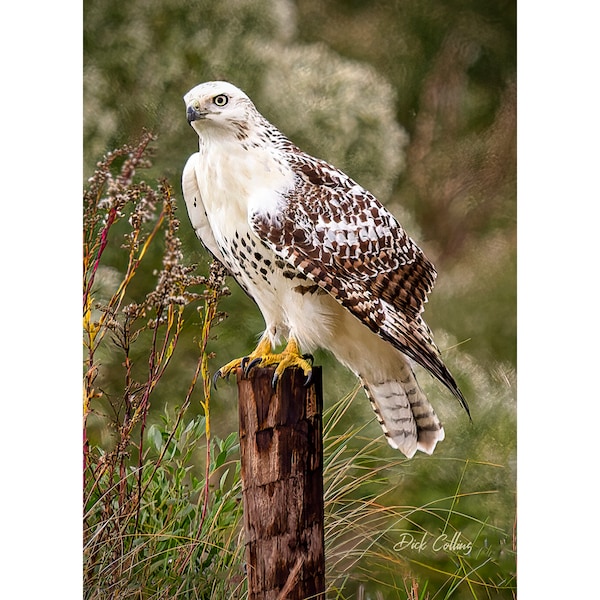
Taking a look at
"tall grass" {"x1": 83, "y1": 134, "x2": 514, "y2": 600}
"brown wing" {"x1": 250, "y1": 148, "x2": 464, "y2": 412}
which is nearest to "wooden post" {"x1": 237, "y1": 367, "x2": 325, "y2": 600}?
"tall grass" {"x1": 83, "y1": 134, "x2": 514, "y2": 600}

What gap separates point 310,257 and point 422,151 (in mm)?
562

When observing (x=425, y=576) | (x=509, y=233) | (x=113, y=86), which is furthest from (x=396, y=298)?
(x=113, y=86)

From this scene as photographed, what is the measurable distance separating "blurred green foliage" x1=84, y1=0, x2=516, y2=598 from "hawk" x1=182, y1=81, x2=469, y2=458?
0.25 feet

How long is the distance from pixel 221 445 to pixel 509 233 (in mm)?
1123

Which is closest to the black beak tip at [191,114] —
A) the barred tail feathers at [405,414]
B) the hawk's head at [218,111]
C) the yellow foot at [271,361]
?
the hawk's head at [218,111]

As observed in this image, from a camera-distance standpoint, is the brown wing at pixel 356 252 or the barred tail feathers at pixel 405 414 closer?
the brown wing at pixel 356 252

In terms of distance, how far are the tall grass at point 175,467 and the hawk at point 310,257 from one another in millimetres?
133

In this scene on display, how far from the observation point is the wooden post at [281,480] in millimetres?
2684

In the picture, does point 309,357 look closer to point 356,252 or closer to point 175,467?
point 356,252

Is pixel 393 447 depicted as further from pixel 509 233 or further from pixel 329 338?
pixel 509 233

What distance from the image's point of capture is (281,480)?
269 centimetres

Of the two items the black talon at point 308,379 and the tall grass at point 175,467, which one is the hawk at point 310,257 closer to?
the black talon at point 308,379

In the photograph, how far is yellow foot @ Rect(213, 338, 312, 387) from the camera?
Result: 8.98ft

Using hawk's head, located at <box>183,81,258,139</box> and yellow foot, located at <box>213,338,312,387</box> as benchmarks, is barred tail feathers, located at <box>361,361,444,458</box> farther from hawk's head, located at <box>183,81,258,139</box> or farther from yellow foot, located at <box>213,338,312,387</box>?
hawk's head, located at <box>183,81,258,139</box>
